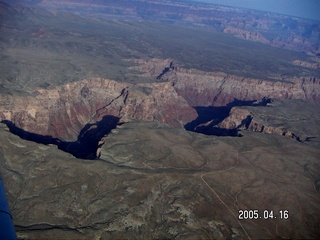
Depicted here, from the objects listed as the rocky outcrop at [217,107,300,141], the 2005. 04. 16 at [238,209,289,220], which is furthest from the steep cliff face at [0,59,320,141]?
the 2005. 04. 16 at [238,209,289,220]

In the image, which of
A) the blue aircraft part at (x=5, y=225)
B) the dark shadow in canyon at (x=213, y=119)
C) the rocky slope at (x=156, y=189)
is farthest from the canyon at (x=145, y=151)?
the blue aircraft part at (x=5, y=225)

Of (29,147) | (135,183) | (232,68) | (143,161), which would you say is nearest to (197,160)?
(143,161)

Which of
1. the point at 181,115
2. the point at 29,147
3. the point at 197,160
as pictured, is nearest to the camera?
the point at 29,147

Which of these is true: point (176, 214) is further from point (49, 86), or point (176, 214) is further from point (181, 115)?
point (181, 115)

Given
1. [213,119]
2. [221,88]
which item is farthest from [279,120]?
[221,88]

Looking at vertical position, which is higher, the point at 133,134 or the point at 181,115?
the point at 133,134

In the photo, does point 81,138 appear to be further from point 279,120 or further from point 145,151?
point 279,120
